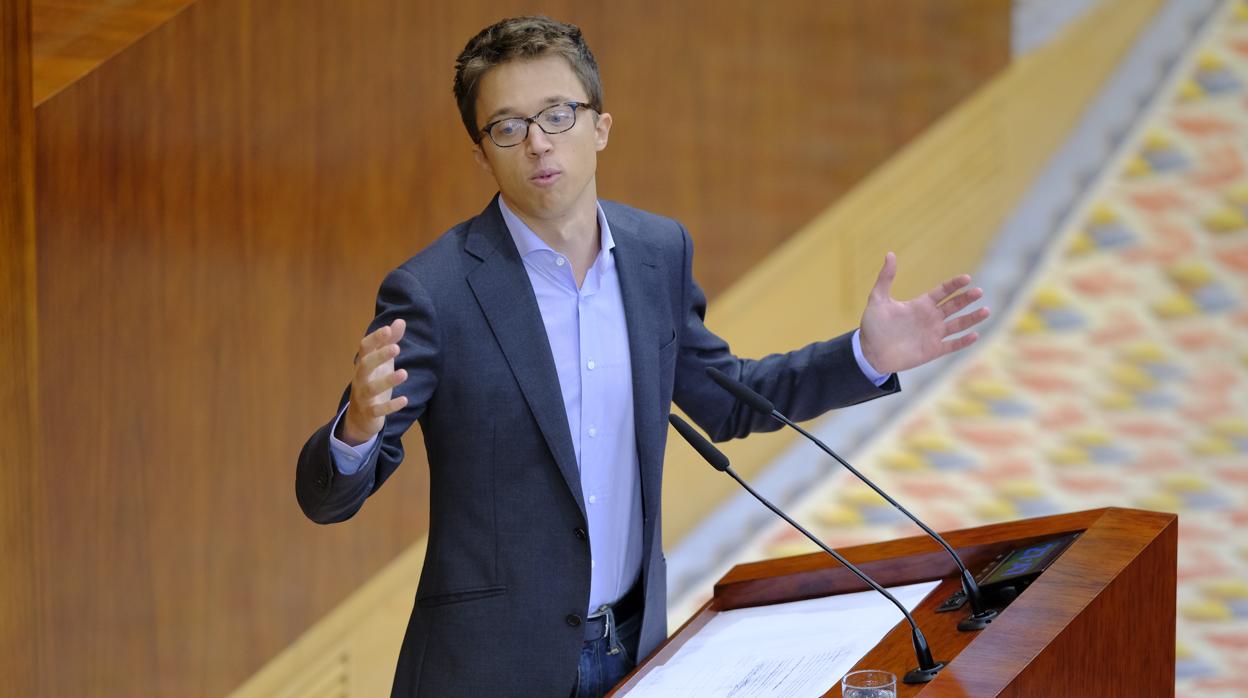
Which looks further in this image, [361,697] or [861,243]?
[861,243]

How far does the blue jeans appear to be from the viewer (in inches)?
72.2

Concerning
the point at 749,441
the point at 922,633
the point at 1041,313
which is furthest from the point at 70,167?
the point at 1041,313

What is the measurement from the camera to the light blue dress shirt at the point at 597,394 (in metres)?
1.87

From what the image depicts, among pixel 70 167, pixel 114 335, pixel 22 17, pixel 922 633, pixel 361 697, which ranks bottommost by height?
pixel 361 697

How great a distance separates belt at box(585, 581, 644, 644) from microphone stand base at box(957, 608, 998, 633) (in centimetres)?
41

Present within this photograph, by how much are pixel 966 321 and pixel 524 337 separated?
0.54 meters

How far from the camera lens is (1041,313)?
5348 millimetres

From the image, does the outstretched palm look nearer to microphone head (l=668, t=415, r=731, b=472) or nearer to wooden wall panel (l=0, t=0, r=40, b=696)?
microphone head (l=668, t=415, r=731, b=472)

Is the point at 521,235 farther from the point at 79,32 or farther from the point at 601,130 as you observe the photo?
the point at 79,32

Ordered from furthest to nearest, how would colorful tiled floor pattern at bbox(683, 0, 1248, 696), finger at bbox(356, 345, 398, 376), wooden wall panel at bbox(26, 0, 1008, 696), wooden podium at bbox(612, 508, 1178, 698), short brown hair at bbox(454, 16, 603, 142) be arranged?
colorful tiled floor pattern at bbox(683, 0, 1248, 696) → wooden wall panel at bbox(26, 0, 1008, 696) → short brown hair at bbox(454, 16, 603, 142) → finger at bbox(356, 345, 398, 376) → wooden podium at bbox(612, 508, 1178, 698)

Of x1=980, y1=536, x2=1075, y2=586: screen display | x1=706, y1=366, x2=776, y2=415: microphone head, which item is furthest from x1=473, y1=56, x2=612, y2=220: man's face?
x1=980, y1=536, x2=1075, y2=586: screen display

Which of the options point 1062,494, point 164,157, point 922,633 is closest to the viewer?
point 922,633

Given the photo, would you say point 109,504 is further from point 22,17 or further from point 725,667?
point 725,667

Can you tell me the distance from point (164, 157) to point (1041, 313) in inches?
134
